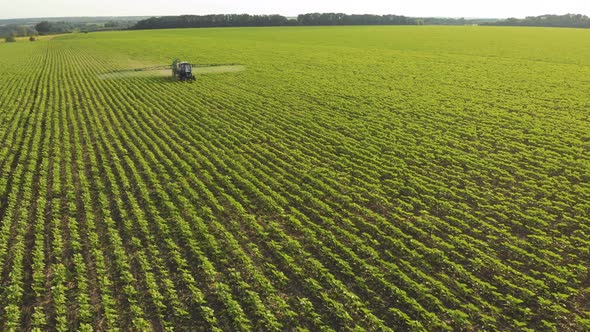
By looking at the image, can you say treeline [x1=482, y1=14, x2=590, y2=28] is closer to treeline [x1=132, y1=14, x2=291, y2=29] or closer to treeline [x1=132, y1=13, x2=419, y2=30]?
treeline [x1=132, y1=13, x2=419, y2=30]

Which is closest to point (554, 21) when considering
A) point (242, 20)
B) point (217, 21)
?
point (242, 20)

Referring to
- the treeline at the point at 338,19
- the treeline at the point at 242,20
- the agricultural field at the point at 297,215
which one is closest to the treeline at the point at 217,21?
the treeline at the point at 242,20

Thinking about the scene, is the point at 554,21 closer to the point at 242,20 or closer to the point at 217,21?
the point at 242,20

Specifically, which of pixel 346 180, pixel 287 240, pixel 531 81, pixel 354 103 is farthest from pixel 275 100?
pixel 531 81

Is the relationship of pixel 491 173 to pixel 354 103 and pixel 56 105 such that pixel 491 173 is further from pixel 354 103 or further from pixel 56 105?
pixel 56 105

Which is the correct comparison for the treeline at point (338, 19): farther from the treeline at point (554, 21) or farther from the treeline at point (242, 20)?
the treeline at point (554, 21)
